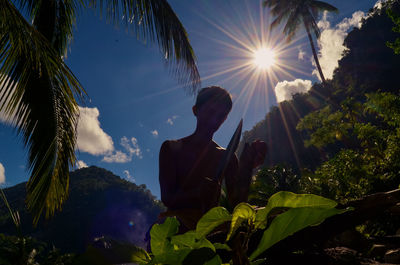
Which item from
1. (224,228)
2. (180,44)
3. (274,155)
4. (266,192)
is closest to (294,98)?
(274,155)

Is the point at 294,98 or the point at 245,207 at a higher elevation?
the point at 294,98

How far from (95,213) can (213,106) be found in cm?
5581

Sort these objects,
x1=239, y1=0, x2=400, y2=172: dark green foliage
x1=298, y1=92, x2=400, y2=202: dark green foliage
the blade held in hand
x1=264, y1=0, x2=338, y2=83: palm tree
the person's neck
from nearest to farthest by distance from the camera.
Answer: the blade held in hand, the person's neck, x1=298, y1=92, x2=400, y2=202: dark green foliage, x1=264, y1=0, x2=338, y2=83: palm tree, x1=239, y1=0, x2=400, y2=172: dark green foliage

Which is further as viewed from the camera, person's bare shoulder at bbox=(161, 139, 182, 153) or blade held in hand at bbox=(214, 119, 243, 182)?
person's bare shoulder at bbox=(161, 139, 182, 153)

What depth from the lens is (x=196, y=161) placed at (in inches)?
45.4

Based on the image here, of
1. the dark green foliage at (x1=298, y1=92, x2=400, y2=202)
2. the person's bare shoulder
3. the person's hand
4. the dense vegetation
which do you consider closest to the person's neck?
the person's bare shoulder

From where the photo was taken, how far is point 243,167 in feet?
2.46

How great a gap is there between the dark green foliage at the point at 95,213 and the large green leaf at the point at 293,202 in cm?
4660

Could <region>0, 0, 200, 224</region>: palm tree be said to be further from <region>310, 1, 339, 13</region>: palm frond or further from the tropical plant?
<region>310, 1, 339, 13</region>: palm frond

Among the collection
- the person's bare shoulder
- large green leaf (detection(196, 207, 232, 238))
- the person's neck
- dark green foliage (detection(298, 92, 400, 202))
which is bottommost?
large green leaf (detection(196, 207, 232, 238))

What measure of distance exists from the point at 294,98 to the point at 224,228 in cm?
3537

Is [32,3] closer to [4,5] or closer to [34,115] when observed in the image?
[4,5]

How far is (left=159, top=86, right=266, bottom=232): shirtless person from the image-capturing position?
956 millimetres

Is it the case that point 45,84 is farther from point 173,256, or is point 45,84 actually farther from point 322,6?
point 322,6
